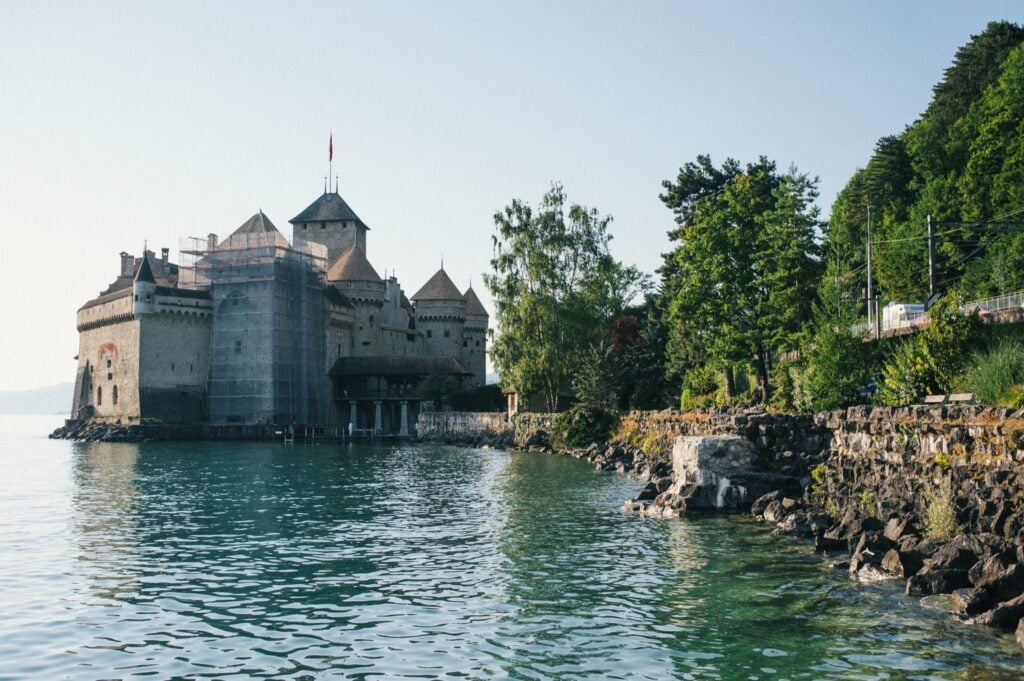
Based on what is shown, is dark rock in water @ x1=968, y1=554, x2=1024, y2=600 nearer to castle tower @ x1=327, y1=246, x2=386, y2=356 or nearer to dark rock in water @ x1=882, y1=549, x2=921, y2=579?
dark rock in water @ x1=882, y1=549, x2=921, y2=579

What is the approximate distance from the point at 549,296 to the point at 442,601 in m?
46.4

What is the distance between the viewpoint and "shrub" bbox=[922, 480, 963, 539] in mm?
15617

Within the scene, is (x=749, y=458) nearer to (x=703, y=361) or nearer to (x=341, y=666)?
(x=341, y=666)

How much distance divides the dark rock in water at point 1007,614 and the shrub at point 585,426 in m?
39.9

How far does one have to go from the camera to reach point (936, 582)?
13.6 metres

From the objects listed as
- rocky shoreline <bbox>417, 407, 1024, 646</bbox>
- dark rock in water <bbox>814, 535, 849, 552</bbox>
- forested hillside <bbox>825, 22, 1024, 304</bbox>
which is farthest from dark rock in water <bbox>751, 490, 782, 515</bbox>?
forested hillside <bbox>825, 22, 1024, 304</bbox>

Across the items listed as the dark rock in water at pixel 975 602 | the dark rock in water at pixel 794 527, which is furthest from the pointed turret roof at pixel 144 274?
the dark rock in water at pixel 975 602

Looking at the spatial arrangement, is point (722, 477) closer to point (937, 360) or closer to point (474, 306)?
point (937, 360)

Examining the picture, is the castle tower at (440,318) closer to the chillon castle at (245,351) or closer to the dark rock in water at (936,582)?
the chillon castle at (245,351)

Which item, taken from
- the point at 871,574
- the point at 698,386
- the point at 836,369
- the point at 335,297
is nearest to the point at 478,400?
the point at 335,297

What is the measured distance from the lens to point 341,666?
11023 mm

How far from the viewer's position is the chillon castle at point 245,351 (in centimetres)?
7338

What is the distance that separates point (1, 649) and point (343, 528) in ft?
35.4

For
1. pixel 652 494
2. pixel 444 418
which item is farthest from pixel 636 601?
pixel 444 418
